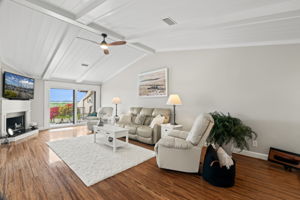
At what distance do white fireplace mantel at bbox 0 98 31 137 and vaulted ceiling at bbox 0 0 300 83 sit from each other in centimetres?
133

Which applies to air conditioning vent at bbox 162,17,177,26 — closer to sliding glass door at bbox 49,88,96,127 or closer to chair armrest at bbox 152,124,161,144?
chair armrest at bbox 152,124,161,144

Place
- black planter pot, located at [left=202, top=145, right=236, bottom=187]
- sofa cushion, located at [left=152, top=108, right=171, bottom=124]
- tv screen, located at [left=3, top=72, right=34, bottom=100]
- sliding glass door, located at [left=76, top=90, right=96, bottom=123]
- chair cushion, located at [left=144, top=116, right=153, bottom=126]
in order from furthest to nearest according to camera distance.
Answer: sliding glass door, located at [left=76, top=90, right=96, bottom=123], chair cushion, located at [left=144, top=116, right=153, bottom=126], sofa cushion, located at [left=152, top=108, right=171, bottom=124], tv screen, located at [left=3, top=72, right=34, bottom=100], black planter pot, located at [left=202, top=145, right=236, bottom=187]

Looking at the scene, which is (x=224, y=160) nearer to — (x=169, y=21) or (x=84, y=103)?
(x=169, y=21)

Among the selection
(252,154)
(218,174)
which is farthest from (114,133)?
(252,154)

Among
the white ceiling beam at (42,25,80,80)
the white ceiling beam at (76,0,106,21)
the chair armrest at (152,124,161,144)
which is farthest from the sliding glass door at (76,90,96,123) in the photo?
the white ceiling beam at (76,0,106,21)

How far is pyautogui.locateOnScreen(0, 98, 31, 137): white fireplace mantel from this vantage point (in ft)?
13.1

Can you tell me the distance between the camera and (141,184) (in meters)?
2.18

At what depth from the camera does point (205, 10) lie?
2.28m

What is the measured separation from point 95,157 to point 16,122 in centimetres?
386

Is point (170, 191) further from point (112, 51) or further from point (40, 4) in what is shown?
point (112, 51)

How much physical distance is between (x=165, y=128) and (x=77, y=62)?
4010 mm

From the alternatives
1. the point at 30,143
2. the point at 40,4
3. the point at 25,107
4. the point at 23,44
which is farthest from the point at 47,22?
the point at 25,107

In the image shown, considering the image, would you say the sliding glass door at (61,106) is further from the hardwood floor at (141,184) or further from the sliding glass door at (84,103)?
the hardwood floor at (141,184)

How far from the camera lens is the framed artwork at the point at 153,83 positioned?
16.0ft
